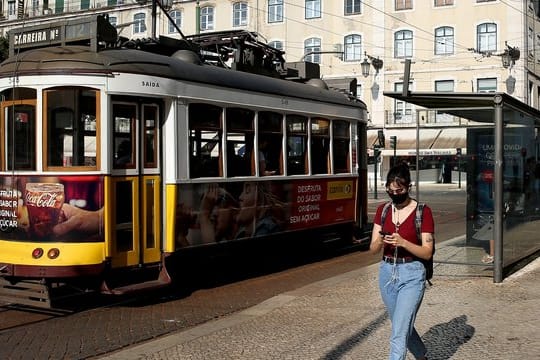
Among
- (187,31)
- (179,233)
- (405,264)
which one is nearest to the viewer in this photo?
(405,264)

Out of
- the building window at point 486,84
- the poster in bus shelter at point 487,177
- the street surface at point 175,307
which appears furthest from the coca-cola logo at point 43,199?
the building window at point 486,84

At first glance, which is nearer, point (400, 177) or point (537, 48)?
point (400, 177)

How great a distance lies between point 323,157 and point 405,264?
7654mm

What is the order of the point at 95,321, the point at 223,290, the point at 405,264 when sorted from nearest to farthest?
1. the point at 405,264
2. the point at 95,321
3. the point at 223,290

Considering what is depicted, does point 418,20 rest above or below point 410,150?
above

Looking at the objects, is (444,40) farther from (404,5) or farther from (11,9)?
(11,9)

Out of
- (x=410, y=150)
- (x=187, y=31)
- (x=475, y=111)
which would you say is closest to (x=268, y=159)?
(x=475, y=111)

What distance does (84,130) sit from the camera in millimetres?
8227

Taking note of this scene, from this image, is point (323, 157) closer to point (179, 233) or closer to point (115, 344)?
point (179, 233)

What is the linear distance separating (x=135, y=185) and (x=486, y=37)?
131 feet

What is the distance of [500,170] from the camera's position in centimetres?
930

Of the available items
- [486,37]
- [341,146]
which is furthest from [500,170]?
[486,37]

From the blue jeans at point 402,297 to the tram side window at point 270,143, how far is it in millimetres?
5848

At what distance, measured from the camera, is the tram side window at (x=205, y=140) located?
923 centimetres
